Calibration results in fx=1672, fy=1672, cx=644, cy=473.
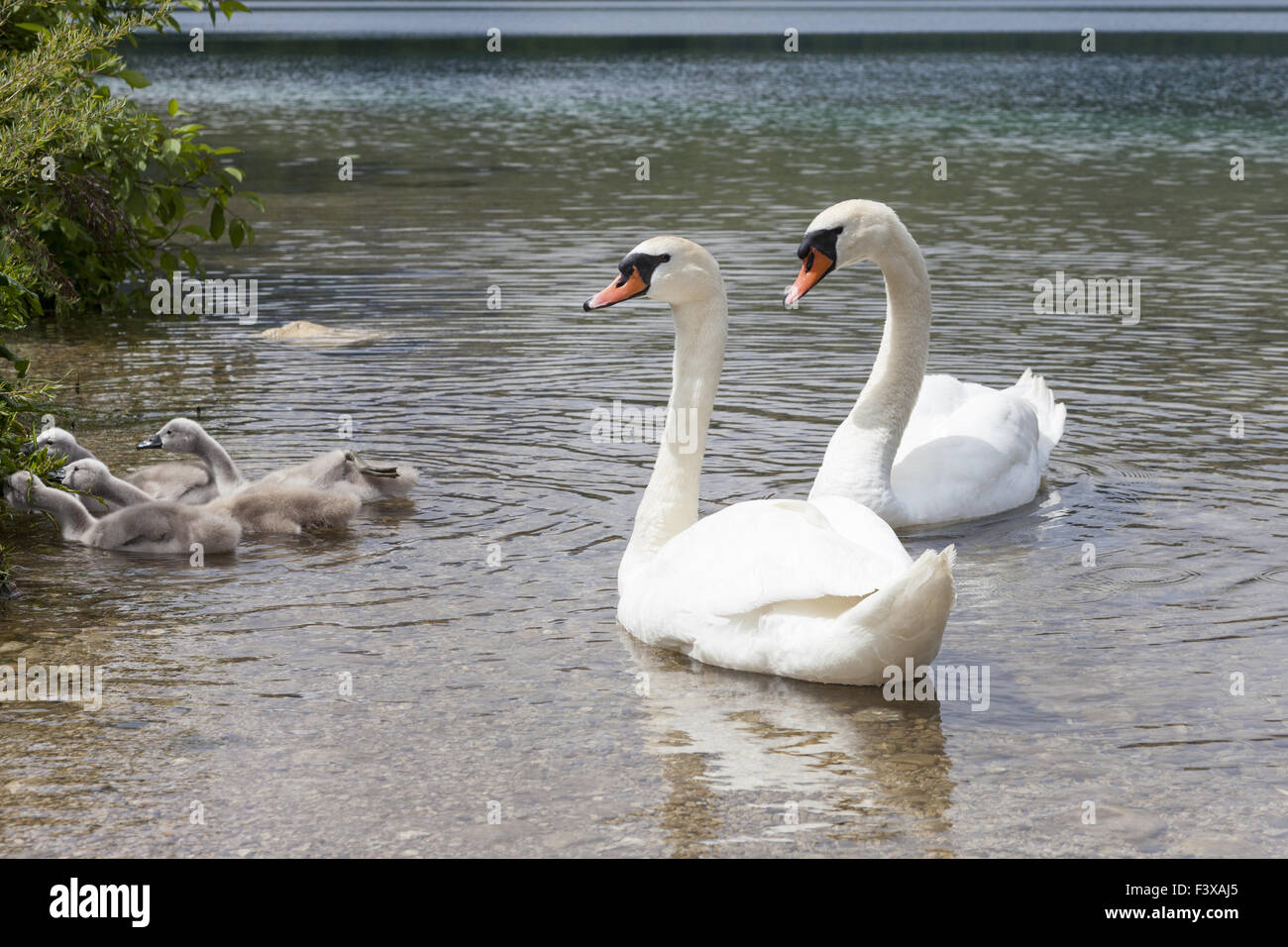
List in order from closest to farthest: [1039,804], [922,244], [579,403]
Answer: [1039,804] → [579,403] → [922,244]

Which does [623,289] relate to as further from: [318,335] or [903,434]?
[318,335]

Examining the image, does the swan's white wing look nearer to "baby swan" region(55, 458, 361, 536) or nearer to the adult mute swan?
the adult mute swan

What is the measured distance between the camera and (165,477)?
906 cm

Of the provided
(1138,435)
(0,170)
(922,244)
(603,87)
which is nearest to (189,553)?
(0,170)

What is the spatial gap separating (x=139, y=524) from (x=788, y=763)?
3.86 meters

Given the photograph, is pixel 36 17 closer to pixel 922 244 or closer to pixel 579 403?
pixel 579 403

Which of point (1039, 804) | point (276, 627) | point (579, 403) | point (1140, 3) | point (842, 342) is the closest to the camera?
point (1039, 804)

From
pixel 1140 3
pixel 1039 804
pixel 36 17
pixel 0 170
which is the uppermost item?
pixel 1140 3

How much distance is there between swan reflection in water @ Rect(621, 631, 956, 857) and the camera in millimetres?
5008

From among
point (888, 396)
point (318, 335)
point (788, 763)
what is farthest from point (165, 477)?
point (318, 335)

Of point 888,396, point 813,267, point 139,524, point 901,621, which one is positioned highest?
point 813,267

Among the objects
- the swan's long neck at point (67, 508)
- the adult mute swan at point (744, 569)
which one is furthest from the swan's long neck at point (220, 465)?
the adult mute swan at point (744, 569)

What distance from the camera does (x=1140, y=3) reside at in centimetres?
14075

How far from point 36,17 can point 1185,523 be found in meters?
7.46
